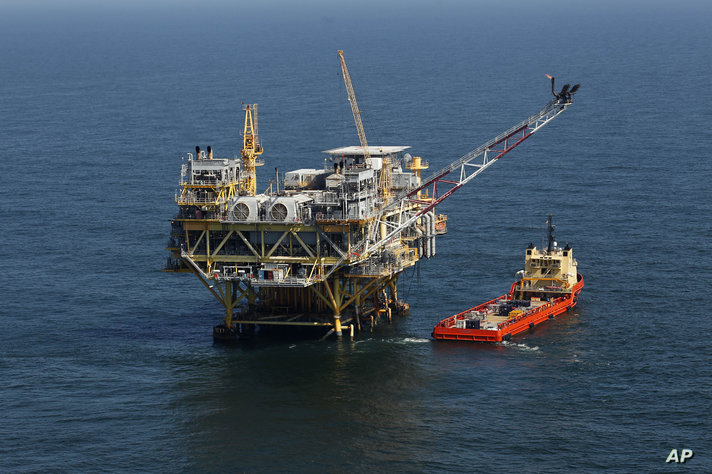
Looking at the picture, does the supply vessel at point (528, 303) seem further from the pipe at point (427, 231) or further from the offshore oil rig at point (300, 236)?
the offshore oil rig at point (300, 236)

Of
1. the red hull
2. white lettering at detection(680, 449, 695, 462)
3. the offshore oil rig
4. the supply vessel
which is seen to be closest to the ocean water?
white lettering at detection(680, 449, 695, 462)

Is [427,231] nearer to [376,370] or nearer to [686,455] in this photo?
[376,370]

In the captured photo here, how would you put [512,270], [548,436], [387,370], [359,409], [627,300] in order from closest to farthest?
[548,436]
[359,409]
[387,370]
[627,300]
[512,270]

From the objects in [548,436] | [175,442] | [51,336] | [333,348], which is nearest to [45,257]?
[51,336]

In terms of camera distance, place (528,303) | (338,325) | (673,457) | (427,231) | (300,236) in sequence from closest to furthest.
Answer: (673,457) < (300,236) < (338,325) < (528,303) < (427,231)

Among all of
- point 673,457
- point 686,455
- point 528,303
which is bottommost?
point 673,457

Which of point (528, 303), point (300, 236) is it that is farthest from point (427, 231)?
point (300, 236)

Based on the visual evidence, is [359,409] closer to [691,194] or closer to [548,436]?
[548,436]
